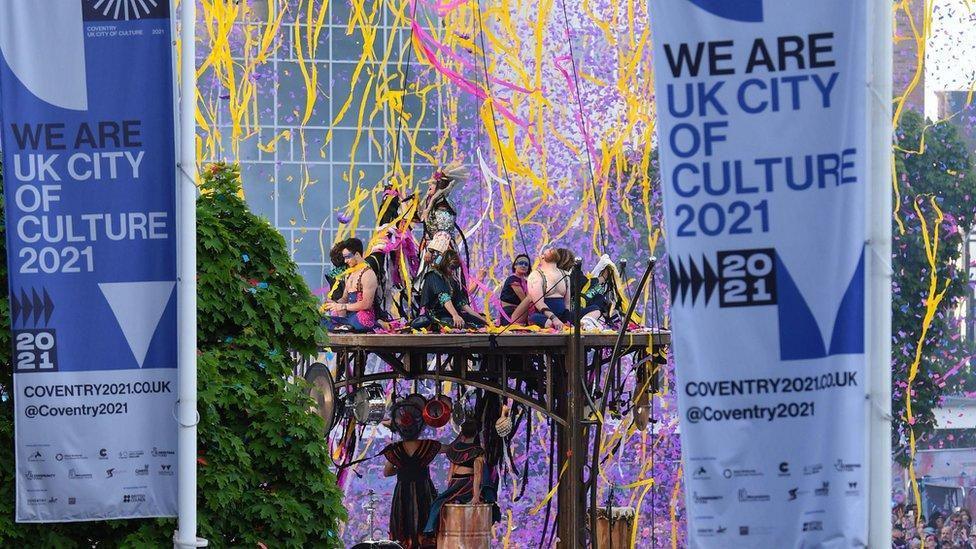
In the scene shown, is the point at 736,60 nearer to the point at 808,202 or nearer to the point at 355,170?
the point at 808,202

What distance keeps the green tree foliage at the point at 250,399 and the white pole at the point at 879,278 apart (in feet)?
14.0

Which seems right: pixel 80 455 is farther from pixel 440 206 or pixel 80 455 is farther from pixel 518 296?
pixel 518 296

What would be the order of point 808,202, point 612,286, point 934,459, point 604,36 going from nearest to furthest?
point 808,202, point 612,286, point 604,36, point 934,459

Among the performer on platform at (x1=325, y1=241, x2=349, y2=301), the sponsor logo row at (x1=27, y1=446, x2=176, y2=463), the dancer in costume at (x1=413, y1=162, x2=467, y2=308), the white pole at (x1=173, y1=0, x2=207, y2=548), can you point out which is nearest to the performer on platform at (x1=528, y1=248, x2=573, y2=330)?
the dancer in costume at (x1=413, y1=162, x2=467, y2=308)

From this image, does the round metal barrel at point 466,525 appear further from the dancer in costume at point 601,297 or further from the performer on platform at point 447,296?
the dancer in costume at point 601,297

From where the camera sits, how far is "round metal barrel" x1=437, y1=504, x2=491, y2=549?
55.4 feet

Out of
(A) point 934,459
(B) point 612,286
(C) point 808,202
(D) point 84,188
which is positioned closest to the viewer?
(C) point 808,202

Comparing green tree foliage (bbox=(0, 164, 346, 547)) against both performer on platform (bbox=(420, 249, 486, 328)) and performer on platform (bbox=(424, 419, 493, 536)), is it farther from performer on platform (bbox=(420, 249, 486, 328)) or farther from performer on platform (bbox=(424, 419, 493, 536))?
performer on platform (bbox=(424, 419, 493, 536))

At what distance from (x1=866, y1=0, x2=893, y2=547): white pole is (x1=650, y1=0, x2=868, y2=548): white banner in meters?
0.10

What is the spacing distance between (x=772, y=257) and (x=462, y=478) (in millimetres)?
10158

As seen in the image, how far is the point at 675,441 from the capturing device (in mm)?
30516

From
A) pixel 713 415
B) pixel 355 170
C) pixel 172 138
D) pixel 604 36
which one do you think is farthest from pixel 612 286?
pixel 355 170

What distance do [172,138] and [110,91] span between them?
0.36m

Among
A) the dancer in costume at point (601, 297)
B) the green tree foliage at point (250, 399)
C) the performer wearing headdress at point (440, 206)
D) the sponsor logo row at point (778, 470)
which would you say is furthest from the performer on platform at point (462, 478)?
the sponsor logo row at point (778, 470)
